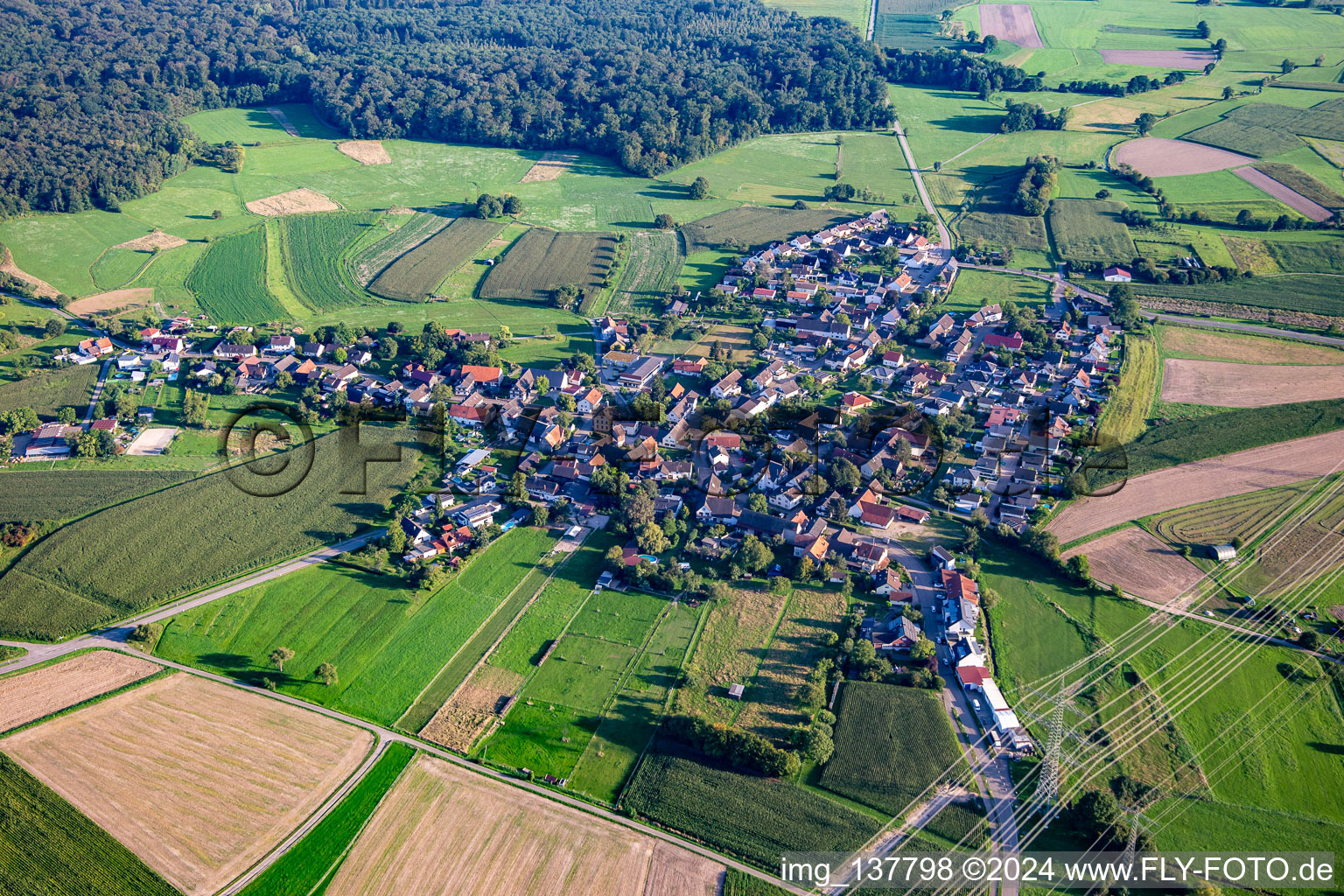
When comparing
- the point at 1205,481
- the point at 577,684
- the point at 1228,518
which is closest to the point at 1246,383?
the point at 1205,481

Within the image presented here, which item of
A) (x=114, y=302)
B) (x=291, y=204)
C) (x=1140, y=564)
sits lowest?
(x=1140, y=564)

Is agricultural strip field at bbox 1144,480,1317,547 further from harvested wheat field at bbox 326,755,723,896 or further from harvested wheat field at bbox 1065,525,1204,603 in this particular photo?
harvested wheat field at bbox 326,755,723,896

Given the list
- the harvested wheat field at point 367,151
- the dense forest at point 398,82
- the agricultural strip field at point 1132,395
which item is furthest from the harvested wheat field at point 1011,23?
the harvested wheat field at point 367,151

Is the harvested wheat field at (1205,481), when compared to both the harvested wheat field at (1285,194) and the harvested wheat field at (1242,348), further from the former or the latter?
the harvested wheat field at (1285,194)

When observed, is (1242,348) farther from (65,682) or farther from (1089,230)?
(65,682)

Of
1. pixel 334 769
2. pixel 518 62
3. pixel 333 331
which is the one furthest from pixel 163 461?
pixel 518 62

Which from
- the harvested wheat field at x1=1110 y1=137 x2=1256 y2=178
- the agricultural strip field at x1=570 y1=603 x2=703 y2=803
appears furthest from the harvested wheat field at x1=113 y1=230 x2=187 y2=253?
the harvested wheat field at x1=1110 y1=137 x2=1256 y2=178

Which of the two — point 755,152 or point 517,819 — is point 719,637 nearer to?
point 517,819
